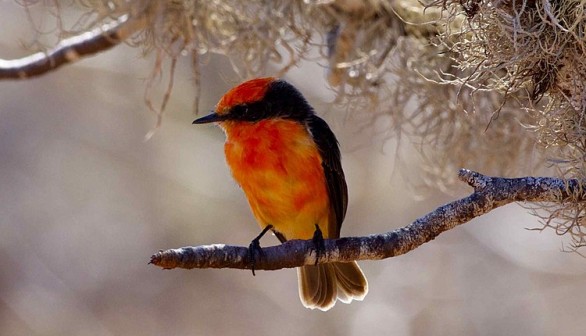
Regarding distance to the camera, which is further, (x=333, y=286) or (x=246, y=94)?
(x=333, y=286)

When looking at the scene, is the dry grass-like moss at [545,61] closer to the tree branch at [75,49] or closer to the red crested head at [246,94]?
the red crested head at [246,94]

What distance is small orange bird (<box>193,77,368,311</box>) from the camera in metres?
2.82

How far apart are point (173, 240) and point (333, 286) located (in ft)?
8.22

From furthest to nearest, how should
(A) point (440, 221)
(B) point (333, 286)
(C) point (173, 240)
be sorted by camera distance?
(C) point (173, 240)
(B) point (333, 286)
(A) point (440, 221)

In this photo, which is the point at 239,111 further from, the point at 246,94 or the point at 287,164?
the point at 287,164

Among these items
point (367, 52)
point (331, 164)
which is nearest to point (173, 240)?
point (331, 164)

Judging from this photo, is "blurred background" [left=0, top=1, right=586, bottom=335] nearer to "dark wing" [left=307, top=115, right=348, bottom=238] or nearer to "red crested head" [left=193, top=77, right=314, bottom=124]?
"dark wing" [left=307, top=115, right=348, bottom=238]

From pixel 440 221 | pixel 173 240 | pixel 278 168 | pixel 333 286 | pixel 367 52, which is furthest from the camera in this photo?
pixel 173 240

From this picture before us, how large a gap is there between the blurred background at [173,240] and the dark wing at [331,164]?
1.90 meters

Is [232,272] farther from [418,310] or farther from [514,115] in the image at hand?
[514,115]

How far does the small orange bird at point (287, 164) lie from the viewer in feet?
9.24

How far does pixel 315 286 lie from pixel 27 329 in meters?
2.54

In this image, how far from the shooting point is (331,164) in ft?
9.68

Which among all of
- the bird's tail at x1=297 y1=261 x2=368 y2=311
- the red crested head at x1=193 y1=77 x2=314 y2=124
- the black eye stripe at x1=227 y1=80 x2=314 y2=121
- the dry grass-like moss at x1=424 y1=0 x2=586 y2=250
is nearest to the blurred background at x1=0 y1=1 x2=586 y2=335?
the bird's tail at x1=297 y1=261 x2=368 y2=311
